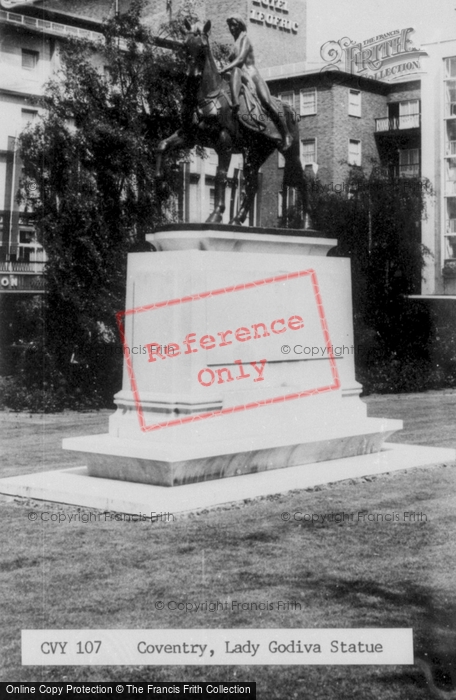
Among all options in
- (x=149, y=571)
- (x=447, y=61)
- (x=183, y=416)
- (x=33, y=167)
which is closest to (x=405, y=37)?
(x=183, y=416)

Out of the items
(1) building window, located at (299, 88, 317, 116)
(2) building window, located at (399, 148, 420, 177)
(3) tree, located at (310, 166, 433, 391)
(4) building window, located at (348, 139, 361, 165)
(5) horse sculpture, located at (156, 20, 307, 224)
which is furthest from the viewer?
(2) building window, located at (399, 148, 420, 177)

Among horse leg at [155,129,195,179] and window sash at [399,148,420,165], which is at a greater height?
window sash at [399,148,420,165]

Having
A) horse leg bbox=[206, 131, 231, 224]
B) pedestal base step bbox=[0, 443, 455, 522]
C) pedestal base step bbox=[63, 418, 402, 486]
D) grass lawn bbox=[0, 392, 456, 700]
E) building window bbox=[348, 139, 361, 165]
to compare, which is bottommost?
grass lawn bbox=[0, 392, 456, 700]

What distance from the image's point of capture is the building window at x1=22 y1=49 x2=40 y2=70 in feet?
111

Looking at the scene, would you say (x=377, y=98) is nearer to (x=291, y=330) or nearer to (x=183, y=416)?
(x=291, y=330)

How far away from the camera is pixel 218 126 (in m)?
10.9

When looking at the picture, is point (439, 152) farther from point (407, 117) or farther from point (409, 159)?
point (407, 117)

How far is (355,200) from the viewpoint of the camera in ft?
70.6

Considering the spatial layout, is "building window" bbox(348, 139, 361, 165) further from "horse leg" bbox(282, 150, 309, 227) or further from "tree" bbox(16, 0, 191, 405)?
"horse leg" bbox(282, 150, 309, 227)

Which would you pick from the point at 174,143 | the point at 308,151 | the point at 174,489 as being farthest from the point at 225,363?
the point at 308,151

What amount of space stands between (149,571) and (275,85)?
17.3 metres

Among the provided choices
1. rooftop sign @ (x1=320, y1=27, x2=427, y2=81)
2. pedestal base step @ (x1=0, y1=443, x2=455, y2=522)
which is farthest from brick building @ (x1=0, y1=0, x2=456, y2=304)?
pedestal base step @ (x1=0, y1=443, x2=455, y2=522)

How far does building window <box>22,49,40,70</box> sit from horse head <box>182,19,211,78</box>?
24385 millimetres

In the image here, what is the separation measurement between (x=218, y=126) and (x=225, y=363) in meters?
2.53
